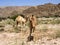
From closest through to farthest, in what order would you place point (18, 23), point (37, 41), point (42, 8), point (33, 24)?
point (37, 41) → point (33, 24) → point (18, 23) → point (42, 8)

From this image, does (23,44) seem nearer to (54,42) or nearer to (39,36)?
(54,42)

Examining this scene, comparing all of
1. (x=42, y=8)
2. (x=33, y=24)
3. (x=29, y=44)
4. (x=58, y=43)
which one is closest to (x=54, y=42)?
(x=58, y=43)

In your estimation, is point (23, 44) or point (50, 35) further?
point (50, 35)

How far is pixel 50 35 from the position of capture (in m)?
18.3

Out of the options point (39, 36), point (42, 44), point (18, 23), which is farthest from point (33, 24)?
point (18, 23)

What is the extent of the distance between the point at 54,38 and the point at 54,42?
5.92 feet

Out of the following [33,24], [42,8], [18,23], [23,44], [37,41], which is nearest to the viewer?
[23,44]

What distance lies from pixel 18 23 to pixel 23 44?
13367mm

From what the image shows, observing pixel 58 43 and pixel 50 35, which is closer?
pixel 58 43

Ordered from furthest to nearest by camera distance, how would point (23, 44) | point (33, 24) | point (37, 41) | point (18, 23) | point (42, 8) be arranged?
point (42, 8) → point (18, 23) → point (33, 24) → point (37, 41) → point (23, 44)

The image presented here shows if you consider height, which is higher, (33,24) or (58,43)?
(33,24)

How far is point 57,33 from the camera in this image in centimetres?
1855

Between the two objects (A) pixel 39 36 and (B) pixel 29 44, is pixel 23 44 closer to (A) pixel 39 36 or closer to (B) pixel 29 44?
(B) pixel 29 44

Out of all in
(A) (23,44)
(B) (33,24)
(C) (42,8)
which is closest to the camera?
(A) (23,44)
